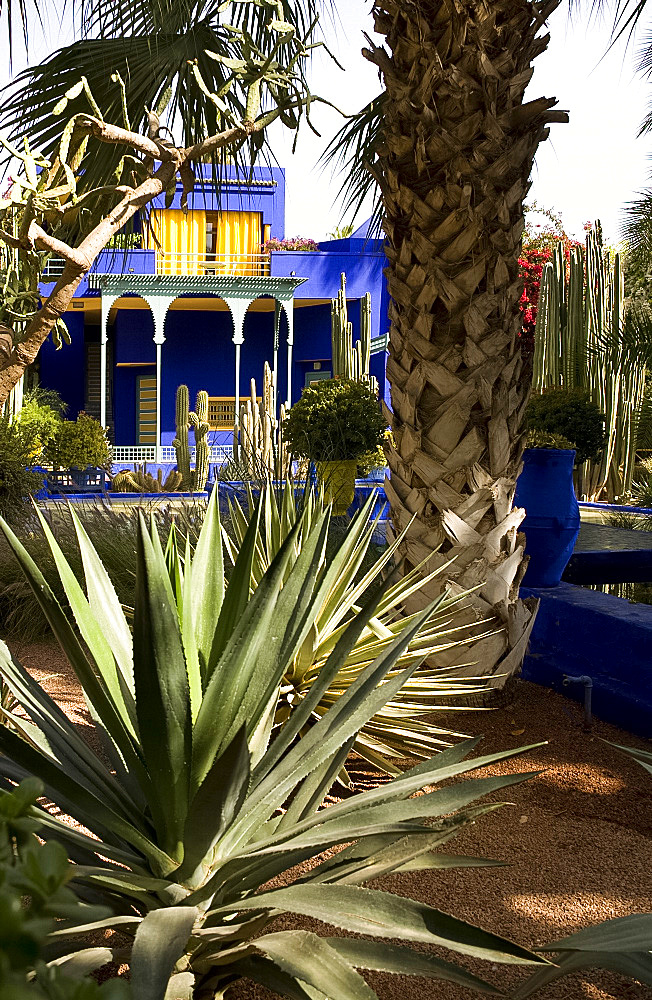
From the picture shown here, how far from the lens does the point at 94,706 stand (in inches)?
68.0

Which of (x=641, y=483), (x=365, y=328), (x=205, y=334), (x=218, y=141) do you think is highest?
(x=205, y=334)

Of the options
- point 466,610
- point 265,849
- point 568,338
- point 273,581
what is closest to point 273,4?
point 466,610

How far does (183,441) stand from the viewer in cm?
1723

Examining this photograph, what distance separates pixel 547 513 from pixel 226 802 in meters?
3.90

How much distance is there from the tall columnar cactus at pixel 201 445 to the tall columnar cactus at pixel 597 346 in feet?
18.8

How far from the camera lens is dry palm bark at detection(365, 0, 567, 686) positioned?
365 centimetres

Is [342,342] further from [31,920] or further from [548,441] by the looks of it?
[31,920]

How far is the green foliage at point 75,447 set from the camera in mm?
15891

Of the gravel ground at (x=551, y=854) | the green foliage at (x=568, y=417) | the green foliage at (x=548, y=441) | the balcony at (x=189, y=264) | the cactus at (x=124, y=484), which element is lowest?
the gravel ground at (x=551, y=854)

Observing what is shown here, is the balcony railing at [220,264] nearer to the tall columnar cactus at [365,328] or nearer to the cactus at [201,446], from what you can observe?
the tall columnar cactus at [365,328]

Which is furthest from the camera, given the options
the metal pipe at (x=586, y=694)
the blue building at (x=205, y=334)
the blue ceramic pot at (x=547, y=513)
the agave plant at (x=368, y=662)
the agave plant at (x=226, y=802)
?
the blue building at (x=205, y=334)

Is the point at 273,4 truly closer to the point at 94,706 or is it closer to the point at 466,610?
the point at 466,610

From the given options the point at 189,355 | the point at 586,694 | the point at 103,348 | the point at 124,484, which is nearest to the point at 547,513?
the point at 586,694

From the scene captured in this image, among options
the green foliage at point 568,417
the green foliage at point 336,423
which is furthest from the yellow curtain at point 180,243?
the green foliage at point 568,417
